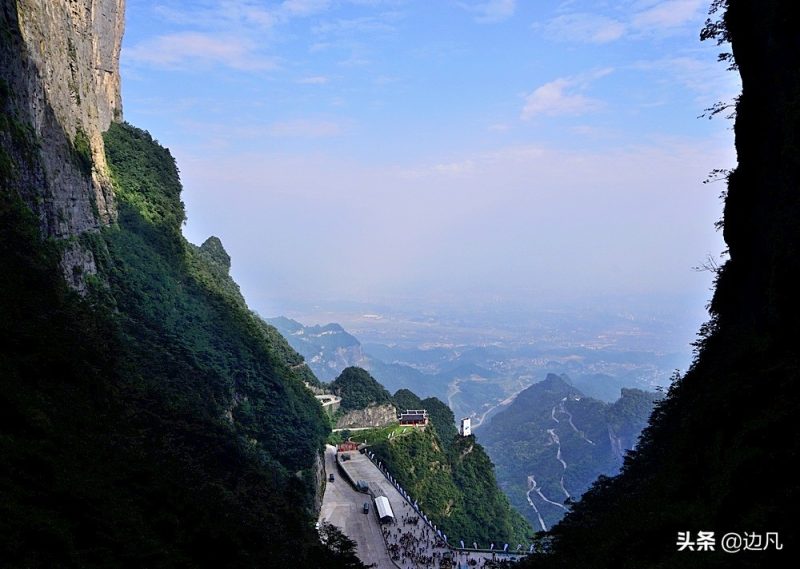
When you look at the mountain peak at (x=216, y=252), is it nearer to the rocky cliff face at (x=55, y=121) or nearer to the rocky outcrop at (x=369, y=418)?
the rocky outcrop at (x=369, y=418)

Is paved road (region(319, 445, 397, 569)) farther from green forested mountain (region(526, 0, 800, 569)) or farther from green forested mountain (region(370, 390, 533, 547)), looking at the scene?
green forested mountain (region(526, 0, 800, 569))

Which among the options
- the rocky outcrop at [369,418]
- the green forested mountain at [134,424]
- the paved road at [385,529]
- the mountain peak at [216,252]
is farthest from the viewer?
the mountain peak at [216,252]

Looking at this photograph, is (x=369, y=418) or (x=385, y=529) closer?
(x=385, y=529)

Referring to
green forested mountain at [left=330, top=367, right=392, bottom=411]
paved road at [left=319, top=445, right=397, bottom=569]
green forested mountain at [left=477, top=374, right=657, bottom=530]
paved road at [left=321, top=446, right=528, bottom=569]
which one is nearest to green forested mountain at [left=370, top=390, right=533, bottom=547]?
paved road at [left=321, top=446, right=528, bottom=569]

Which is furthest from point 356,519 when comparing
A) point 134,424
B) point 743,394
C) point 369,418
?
point 369,418

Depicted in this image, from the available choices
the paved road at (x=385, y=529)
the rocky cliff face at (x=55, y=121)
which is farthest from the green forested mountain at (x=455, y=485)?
the rocky cliff face at (x=55, y=121)

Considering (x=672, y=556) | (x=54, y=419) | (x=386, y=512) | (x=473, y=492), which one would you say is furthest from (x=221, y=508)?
(x=473, y=492)

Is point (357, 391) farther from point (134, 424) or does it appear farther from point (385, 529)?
point (134, 424)
